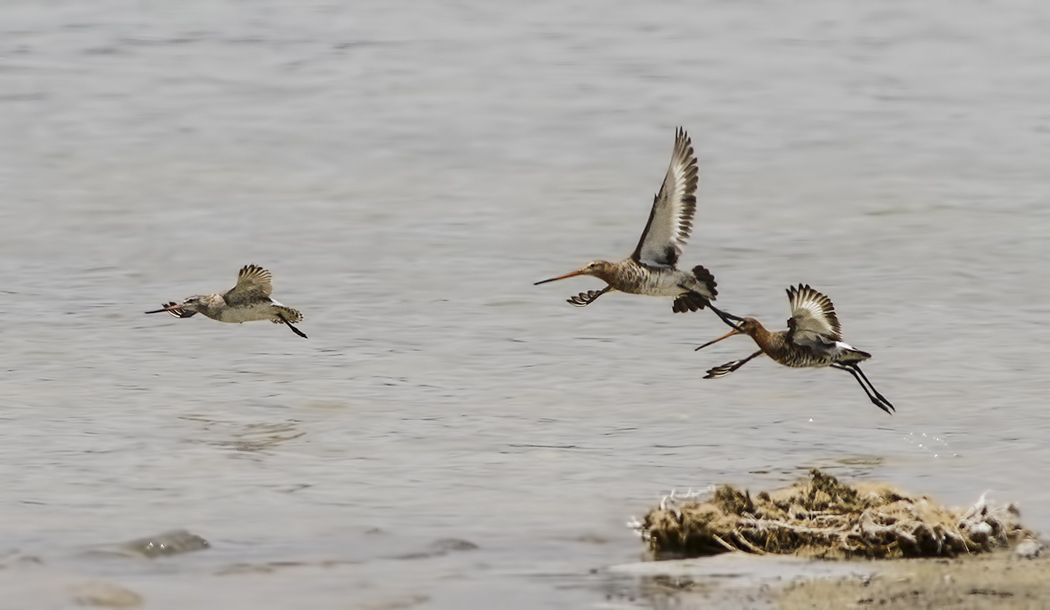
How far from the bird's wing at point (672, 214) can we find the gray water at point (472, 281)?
1058mm

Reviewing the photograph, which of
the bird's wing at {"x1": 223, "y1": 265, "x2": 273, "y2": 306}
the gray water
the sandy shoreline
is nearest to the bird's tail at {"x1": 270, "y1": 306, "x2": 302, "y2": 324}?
the bird's wing at {"x1": 223, "y1": 265, "x2": 273, "y2": 306}

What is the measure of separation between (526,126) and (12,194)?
5.78 m

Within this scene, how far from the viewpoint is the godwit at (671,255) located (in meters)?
9.29

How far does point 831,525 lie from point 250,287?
377cm

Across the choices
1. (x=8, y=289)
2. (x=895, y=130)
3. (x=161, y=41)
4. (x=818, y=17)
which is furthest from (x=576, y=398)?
(x=818, y=17)

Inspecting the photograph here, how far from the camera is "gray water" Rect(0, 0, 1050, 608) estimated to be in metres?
8.15

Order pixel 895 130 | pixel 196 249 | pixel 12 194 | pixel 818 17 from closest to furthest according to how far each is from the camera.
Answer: pixel 196 249
pixel 12 194
pixel 895 130
pixel 818 17

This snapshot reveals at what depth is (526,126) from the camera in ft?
65.1

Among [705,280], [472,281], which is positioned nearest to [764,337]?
[705,280]

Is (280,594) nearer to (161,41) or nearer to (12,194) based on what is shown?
(12,194)

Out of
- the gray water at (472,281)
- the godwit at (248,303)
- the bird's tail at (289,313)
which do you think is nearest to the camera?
the gray water at (472,281)

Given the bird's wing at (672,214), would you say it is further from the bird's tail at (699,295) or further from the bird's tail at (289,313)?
the bird's tail at (289,313)

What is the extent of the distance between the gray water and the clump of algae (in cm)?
33

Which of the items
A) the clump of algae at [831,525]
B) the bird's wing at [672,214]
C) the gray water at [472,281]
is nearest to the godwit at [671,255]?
the bird's wing at [672,214]
